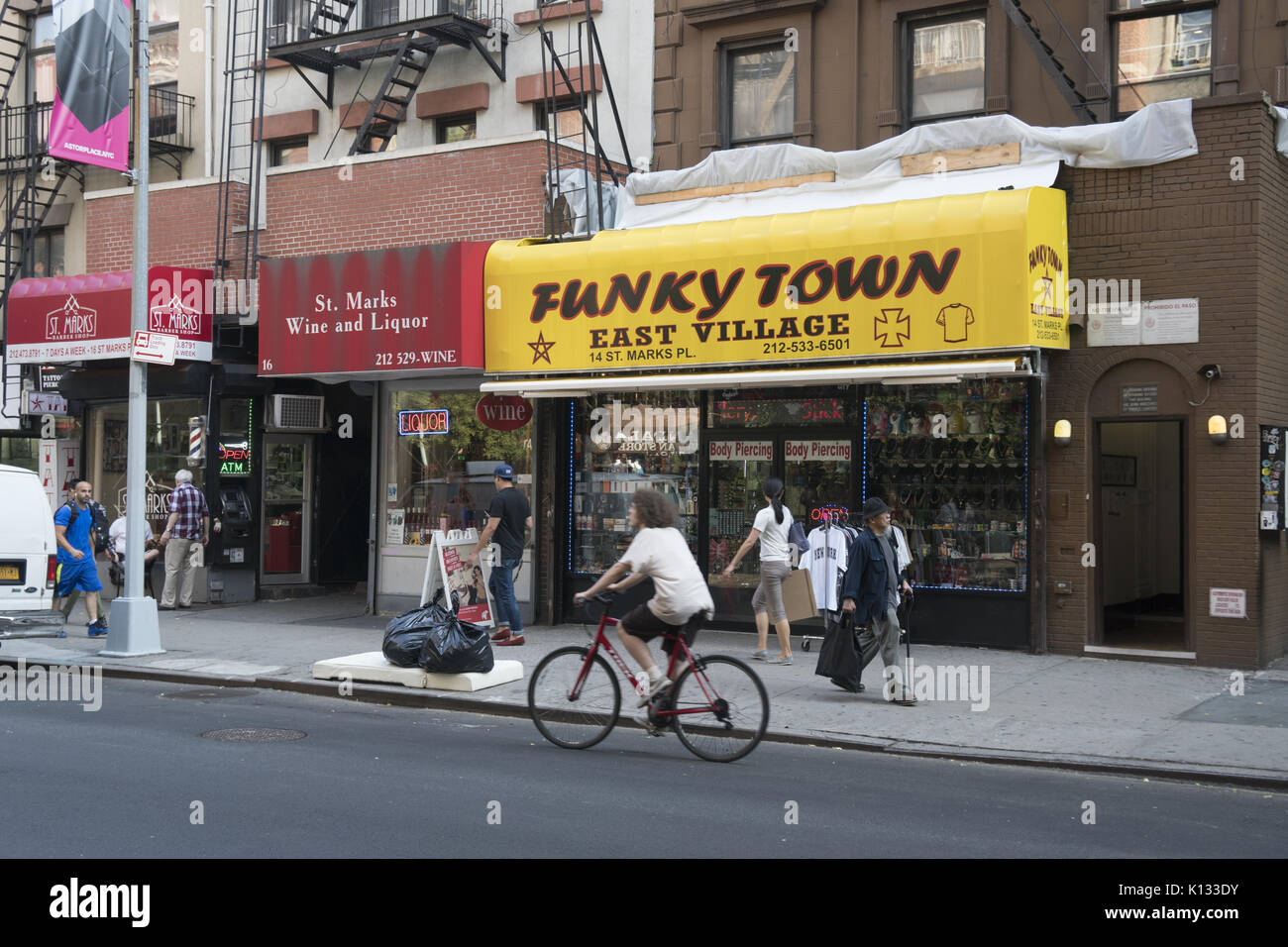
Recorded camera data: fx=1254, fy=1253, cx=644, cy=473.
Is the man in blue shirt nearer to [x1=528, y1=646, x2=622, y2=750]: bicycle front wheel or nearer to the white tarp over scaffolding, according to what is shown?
the white tarp over scaffolding

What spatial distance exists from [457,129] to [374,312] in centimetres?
404

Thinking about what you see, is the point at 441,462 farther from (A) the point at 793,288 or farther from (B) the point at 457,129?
(A) the point at 793,288

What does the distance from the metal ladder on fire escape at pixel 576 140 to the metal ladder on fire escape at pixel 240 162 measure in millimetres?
4304

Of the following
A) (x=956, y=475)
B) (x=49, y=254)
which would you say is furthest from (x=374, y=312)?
(x=49, y=254)

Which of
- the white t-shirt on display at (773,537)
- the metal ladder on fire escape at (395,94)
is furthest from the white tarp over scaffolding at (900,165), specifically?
the metal ladder on fire escape at (395,94)

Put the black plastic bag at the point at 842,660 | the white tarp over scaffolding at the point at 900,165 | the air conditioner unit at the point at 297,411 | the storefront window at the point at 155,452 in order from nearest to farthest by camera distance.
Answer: the black plastic bag at the point at 842,660
the white tarp over scaffolding at the point at 900,165
the air conditioner unit at the point at 297,411
the storefront window at the point at 155,452

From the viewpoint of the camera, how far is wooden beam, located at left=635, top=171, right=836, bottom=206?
14.5 m

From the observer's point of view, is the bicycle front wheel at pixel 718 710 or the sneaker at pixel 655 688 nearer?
the bicycle front wheel at pixel 718 710

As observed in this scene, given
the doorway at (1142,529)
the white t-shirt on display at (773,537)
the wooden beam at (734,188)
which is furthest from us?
the doorway at (1142,529)

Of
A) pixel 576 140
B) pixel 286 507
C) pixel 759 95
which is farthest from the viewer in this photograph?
pixel 286 507

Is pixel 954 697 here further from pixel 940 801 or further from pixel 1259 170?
pixel 1259 170

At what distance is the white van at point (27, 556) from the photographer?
12688 mm

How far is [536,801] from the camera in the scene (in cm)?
742

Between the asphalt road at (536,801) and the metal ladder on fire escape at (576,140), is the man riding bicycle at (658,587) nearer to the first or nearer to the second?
the asphalt road at (536,801)
